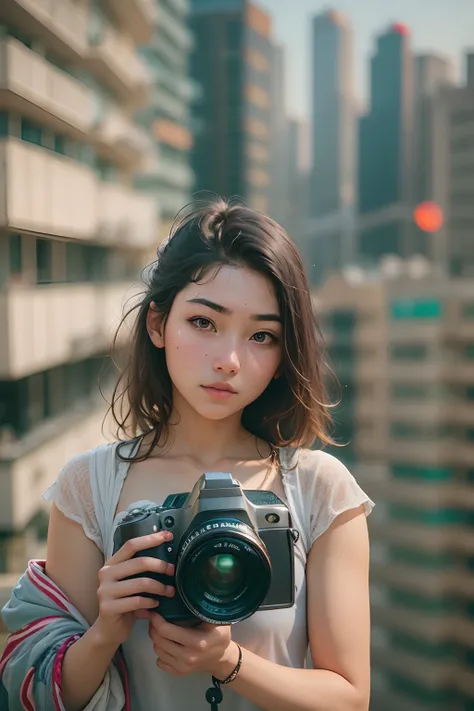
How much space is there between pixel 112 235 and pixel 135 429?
5664 millimetres

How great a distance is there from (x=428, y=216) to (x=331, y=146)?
6.28 meters

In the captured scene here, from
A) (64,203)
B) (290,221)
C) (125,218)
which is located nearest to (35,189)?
(64,203)

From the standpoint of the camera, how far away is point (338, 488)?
0.77 meters

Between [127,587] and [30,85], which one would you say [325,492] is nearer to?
[127,587]

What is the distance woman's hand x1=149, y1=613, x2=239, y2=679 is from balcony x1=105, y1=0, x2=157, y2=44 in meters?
6.68

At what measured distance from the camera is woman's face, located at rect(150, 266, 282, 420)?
0.75 metres

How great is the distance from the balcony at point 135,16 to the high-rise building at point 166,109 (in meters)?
4.55

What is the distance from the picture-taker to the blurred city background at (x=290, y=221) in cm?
346

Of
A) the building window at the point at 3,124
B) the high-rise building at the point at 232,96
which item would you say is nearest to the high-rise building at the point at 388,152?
the high-rise building at the point at 232,96

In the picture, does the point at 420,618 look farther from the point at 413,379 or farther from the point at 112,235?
the point at 112,235

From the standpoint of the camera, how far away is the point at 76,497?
2.52ft

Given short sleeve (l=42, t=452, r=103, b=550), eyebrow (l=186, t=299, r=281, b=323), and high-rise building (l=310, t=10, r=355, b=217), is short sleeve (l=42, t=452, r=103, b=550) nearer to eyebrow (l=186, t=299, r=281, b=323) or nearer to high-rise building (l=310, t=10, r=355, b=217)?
eyebrow (l=186, t=299, r=281, b=323)

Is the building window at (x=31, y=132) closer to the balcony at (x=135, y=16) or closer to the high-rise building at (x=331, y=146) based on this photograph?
the balcony at (x=135, y=16)

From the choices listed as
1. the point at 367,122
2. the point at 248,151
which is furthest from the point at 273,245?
the point at 367,122
